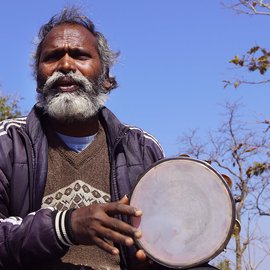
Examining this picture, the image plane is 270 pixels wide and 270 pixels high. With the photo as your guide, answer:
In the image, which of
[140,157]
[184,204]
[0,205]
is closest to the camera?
[184,204]

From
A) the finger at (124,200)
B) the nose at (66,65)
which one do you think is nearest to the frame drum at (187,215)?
the finger at (124,200)

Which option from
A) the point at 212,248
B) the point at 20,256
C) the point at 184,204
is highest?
the point at 184,204

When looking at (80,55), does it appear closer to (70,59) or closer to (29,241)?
(70,59)

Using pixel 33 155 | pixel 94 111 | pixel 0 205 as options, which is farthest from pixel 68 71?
pixel 0 205

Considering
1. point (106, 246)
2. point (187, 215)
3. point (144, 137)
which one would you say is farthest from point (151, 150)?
point (106, 246)

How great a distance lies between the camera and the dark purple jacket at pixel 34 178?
1989 mm

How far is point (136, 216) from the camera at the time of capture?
68.8 inches

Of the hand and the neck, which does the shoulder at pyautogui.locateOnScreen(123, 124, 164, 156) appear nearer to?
the neck

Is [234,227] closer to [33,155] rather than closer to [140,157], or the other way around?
[140,157]

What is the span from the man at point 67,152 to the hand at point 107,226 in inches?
8.4

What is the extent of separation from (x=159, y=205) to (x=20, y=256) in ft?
1.78

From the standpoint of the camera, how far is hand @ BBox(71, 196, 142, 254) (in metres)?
1.71

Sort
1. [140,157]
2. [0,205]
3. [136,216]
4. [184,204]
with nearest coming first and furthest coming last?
[136,216] → [184,204] → [0,205] → [140,157]

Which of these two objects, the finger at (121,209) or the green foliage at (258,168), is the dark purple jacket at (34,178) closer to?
the finger at (121,209)
